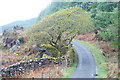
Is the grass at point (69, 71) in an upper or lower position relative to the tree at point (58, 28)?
lower

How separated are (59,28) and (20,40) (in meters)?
18.0

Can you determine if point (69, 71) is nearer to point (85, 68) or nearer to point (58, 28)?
point (85, 68)

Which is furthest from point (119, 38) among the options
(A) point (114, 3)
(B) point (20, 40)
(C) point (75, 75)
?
(B) point (20, 40)

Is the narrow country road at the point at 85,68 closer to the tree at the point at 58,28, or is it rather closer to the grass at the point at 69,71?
the grass at the point at 69,71

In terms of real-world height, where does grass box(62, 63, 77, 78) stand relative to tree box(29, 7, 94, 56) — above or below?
below

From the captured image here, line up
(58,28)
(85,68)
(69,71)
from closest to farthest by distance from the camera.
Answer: (69,71), (85,68), (58,28)

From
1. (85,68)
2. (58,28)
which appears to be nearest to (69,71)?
(85,68)

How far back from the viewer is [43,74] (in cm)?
1239

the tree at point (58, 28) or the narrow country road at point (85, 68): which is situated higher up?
the tree at point (58, 28)

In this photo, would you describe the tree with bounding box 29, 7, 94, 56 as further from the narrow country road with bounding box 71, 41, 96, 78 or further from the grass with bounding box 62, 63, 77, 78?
the grass with bounding box 62, 63, 77, 78

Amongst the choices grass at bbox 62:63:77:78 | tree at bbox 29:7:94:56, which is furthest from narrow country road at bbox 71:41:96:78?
tree at bbox 29:7:94:56

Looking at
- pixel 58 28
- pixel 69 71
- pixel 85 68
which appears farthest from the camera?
pixel 58 28

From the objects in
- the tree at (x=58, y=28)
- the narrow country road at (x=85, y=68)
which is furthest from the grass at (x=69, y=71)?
the tree at (x=58, y=28)

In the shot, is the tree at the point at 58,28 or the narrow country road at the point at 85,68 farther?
the tree at the point at 58,28
